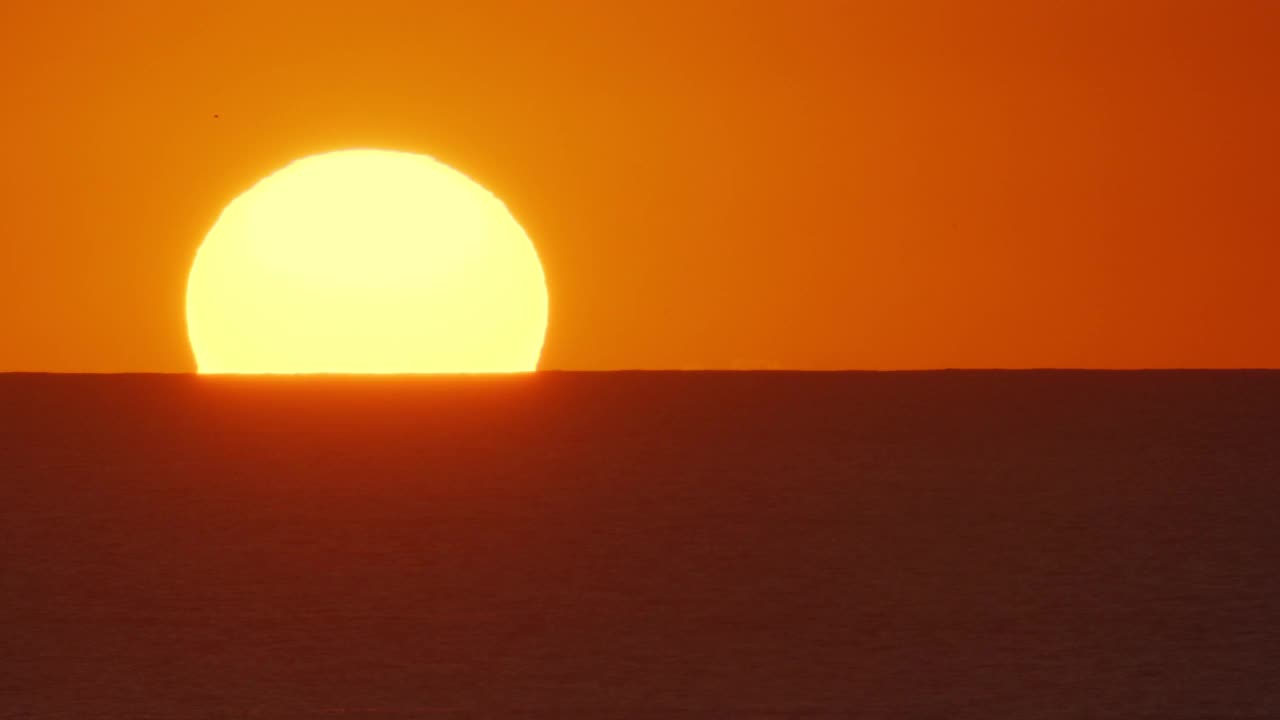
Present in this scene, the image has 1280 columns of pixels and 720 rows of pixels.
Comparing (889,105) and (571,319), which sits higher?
(889,105)

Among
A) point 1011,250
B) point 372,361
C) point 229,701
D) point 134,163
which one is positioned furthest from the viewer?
point 372,361

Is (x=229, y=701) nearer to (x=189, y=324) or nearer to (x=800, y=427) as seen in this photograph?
(x=800, y=427)

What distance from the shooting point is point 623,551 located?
1753 mm

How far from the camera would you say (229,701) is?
1.57m

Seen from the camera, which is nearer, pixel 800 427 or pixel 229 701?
pixel 229 701

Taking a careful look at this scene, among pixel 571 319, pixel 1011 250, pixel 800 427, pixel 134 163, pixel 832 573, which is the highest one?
pixel 134 163


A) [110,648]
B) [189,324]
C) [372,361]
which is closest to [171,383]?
[110,648]

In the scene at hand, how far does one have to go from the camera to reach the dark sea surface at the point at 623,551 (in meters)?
1.60

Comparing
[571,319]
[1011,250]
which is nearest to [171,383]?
[571,319]

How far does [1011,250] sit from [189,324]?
3.19 m

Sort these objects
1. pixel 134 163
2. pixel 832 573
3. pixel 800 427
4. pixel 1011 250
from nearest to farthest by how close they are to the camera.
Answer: pixel 832 573
pixel 800 427
pixel 1011 250
pixel 134 163

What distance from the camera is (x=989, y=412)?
80.0 inches

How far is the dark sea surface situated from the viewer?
160 cm

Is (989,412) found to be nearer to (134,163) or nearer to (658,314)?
(658,314)
